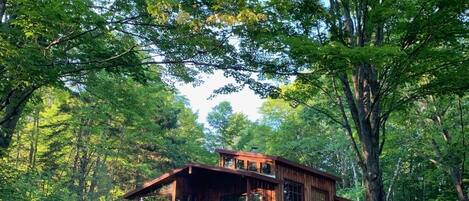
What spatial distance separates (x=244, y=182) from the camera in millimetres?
15727

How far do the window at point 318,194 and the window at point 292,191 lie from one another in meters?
0.75

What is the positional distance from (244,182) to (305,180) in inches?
98.2

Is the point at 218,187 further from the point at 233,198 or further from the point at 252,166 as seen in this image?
the point at 252,166

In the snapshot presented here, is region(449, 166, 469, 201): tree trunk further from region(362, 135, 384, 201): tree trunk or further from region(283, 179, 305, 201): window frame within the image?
region(362, 135, 384, 201): tree trunk

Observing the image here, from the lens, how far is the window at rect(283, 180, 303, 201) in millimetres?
15547

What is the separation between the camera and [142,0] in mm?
8859

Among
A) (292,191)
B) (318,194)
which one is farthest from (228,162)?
(318,194)

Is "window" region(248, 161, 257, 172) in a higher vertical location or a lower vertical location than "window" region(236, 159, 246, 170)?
lower

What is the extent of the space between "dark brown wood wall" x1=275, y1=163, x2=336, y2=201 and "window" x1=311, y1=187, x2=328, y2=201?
0.13 metres

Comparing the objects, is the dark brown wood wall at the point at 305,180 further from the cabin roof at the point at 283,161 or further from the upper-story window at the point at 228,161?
the upper-story window at the point at 228,161

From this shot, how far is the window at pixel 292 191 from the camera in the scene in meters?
15.5

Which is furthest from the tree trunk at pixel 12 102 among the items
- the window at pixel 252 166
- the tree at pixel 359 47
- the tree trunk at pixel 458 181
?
the tree trunk at pixel 458 181

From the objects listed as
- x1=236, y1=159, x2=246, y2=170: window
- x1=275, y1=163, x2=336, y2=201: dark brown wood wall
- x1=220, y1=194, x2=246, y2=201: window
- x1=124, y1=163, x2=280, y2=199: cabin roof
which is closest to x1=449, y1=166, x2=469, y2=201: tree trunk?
x1=275, y1=163, x2=336, y2=201: dark brown wood wall

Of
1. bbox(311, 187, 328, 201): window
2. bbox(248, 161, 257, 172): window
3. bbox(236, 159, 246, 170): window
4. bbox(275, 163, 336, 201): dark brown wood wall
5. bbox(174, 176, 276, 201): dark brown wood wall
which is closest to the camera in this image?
bbox(174, 176, 276, 201): dark brown wood wall
